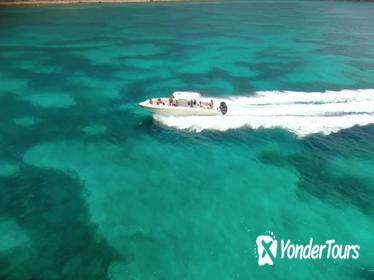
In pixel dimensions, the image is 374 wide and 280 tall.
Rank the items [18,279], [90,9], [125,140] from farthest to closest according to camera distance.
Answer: [90,9] → [125,140] → [18,279]

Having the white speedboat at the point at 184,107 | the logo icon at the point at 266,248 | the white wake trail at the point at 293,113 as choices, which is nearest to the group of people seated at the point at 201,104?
the white speedboat at the point at 184,107

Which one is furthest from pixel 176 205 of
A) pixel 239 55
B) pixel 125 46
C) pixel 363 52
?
pixel 363 52

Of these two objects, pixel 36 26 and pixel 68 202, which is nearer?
pixel 68 202

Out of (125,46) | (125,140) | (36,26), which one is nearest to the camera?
(125,140)

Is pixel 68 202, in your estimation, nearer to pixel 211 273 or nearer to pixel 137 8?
pixel 211 273

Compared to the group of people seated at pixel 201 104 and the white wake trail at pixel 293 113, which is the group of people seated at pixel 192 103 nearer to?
the group of people seated at pixel 201 104

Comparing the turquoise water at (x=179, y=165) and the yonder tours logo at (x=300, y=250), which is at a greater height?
the turquoise water at (x=179, y=165)

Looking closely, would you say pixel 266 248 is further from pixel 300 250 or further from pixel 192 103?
pixel 192 103
